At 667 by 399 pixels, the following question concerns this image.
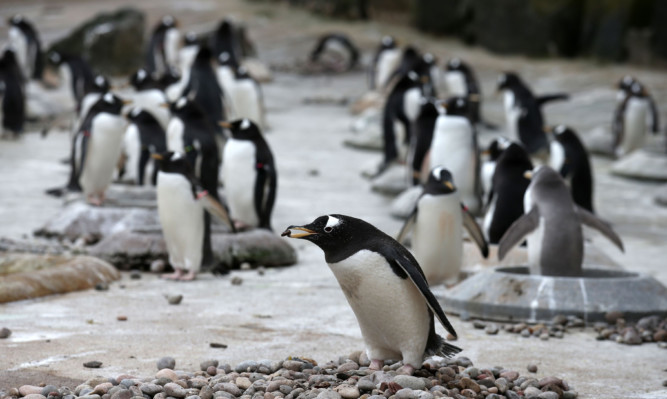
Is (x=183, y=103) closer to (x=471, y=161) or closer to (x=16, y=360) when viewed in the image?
(x=471, y=161)

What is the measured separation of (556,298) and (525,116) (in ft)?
28.2

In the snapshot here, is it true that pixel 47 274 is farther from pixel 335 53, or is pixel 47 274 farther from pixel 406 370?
pixel 335 53

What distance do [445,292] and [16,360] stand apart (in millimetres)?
2430

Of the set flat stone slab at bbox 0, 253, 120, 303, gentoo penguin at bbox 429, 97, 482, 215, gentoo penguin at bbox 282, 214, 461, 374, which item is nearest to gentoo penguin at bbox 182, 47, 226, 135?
gentoo penguin at bbox 429, 97, 482, 215

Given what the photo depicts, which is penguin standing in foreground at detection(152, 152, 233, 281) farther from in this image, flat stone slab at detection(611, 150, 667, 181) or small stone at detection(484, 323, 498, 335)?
flat stone slab at detection(611, 150, 667, 181)

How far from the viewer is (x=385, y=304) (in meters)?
3.53

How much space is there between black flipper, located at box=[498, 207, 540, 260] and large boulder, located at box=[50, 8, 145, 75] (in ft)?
53.9

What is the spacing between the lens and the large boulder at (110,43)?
2098 cm

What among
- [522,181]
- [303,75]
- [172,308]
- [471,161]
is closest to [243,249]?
[172,308]

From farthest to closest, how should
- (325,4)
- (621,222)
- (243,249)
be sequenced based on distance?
(325,4), (621,222), (243,249)

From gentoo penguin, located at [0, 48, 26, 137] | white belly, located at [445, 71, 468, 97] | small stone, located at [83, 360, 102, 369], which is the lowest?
gentoo penguin, located at [0, 48, 26, 137]

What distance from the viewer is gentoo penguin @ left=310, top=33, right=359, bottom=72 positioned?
2200cm

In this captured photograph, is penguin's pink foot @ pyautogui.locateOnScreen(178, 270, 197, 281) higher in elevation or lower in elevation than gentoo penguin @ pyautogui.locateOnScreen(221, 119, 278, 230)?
lower

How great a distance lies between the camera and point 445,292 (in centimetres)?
562
